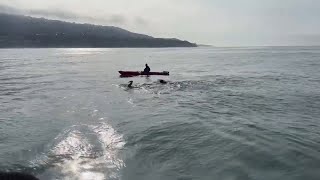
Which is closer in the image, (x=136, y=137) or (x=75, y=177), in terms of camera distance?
(x=75, y=177)

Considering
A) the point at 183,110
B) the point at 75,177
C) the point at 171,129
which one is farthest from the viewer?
the point at 183,110

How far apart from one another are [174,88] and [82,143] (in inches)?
1050

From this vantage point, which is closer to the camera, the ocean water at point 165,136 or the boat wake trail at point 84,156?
the boat wake trail at point 84,156

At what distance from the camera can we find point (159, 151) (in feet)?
67.5

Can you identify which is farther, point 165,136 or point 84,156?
point 165,136

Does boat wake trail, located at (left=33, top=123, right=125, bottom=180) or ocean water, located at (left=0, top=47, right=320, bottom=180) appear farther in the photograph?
ocean water, located at (left=0, top=47, right=320, bottom=180)

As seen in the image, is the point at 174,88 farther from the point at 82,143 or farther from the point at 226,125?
the point at 82,143

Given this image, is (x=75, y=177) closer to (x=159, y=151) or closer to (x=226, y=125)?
(x=159, y=151)

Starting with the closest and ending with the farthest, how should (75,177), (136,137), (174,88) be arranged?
1. (75,177)
2. (136,137)
3. (174,88)

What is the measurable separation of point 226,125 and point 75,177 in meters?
13.4

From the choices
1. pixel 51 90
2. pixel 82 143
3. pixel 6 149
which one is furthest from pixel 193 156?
pixel 51 90

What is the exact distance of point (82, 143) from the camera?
69.2ft

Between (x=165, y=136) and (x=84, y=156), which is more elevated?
(x=84, y=156)

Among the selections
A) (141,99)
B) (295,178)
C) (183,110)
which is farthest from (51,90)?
(295,178)
